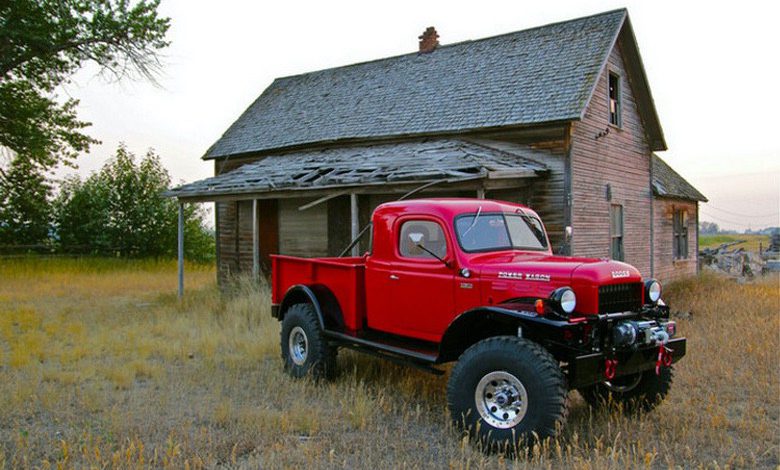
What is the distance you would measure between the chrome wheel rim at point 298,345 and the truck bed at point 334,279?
59cm

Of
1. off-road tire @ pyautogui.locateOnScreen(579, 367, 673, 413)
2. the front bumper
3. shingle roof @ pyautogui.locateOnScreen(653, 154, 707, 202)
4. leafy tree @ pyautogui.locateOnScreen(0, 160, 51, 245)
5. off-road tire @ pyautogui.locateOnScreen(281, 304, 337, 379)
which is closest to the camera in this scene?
the front bumper

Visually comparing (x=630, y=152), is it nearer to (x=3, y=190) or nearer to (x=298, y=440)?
(x=298, y=440)

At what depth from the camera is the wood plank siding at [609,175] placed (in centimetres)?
1372

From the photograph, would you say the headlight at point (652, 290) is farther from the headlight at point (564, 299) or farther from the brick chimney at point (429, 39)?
the brick chimney at point (429, 39)

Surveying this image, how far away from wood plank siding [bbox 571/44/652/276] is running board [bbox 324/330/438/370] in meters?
7.67

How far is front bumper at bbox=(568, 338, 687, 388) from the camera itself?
496 centimetres

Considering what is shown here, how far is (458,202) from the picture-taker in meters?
6.52

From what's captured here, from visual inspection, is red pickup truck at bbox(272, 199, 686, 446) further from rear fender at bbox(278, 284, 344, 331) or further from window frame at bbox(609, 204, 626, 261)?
window frame at bbox(609, 204, 626, 261)

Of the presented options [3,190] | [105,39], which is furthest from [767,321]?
[3,190]

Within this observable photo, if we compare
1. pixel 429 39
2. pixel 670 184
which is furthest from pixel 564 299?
pixel 670 184

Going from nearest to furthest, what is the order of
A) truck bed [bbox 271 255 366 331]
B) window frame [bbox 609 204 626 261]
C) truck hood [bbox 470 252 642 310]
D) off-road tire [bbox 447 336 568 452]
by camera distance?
off-road tire [bbox 447 336 568 452], truck hood [bbox 470 252 642 310], truck bed [bbox 271 255 366 331], window frame [bbox 609 204 626 261]

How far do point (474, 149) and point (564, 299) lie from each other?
8.77 meters

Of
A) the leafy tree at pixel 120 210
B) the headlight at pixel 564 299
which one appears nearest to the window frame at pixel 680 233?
the headlight at pixel 564 299

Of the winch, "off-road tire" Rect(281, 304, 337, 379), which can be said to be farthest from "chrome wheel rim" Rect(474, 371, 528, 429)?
"off-road tire" Rect(281, 304, 337, 379)
